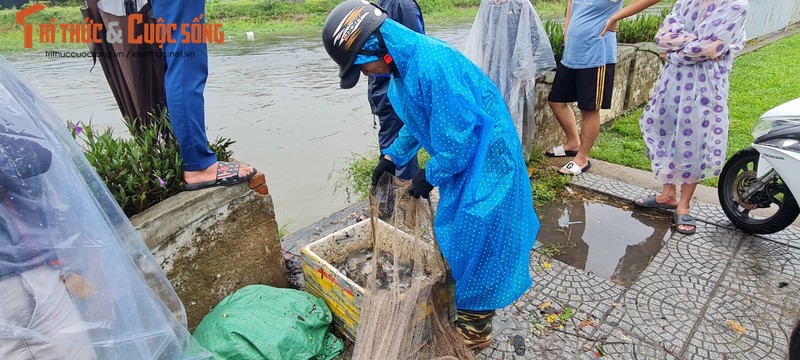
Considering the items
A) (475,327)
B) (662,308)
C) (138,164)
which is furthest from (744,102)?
(138,164)

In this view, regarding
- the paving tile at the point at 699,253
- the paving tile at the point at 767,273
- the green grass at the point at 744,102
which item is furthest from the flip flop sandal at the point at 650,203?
the green grass at the point at 744,102

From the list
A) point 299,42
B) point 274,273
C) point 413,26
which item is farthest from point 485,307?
point 299,42

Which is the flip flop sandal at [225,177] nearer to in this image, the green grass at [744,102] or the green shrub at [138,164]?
the green shrub at [138,164]

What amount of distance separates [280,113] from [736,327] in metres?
6.28

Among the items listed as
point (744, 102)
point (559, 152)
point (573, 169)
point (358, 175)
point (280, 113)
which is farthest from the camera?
point (280, 113)

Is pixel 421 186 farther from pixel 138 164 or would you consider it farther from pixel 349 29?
pixel 138 164

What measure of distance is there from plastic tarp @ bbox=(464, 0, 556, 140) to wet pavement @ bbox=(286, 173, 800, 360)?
130 cm

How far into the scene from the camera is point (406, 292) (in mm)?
2096

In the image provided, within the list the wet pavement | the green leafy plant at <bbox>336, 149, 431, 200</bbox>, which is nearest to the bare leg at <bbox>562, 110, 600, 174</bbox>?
the wet pavement

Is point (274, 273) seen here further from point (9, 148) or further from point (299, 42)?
point (299, 42)

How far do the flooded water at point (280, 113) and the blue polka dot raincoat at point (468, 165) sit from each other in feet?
7.96

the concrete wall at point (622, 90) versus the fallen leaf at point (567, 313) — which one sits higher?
the concrete wall at point (622, 90)

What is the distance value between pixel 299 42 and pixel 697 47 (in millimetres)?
13020

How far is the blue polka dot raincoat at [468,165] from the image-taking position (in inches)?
72.5
